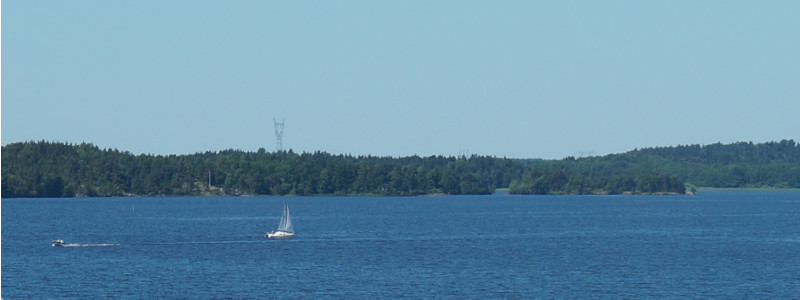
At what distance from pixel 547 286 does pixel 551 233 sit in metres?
75.8

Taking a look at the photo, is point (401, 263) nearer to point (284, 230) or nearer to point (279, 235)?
point (279, 235)

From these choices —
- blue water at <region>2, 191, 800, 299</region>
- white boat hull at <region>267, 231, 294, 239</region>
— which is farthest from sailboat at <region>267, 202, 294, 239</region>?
blue water at <region>2, 191, 800, 299</region>

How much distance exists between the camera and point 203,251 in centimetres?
11962

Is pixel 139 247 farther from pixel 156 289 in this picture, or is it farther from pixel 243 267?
pixel 156 289

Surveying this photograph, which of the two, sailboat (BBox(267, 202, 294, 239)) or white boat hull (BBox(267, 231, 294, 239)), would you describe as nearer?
white boat hull (BBox(267, 231, 294, 239))

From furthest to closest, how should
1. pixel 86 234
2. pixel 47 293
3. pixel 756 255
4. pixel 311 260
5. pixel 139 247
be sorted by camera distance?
pixel 86 234, pixel 139 247, pixel 756 255, pixel 311 260, pixel 47 293


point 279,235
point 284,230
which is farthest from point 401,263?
point 284,230

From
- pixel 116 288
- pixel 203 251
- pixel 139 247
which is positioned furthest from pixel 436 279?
pixel 139 247

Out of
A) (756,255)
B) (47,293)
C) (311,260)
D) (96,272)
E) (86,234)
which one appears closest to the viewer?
(47,293)

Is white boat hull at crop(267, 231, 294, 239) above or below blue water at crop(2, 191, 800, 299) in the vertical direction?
above

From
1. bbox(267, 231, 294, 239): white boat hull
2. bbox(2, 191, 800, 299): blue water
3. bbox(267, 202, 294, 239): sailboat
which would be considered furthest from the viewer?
bbox(267, 202, 294, 239): sailboat

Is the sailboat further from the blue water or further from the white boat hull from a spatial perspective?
the blue water

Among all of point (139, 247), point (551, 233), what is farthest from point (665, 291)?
point (551, 233)

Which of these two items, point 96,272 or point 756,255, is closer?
point 96,272
